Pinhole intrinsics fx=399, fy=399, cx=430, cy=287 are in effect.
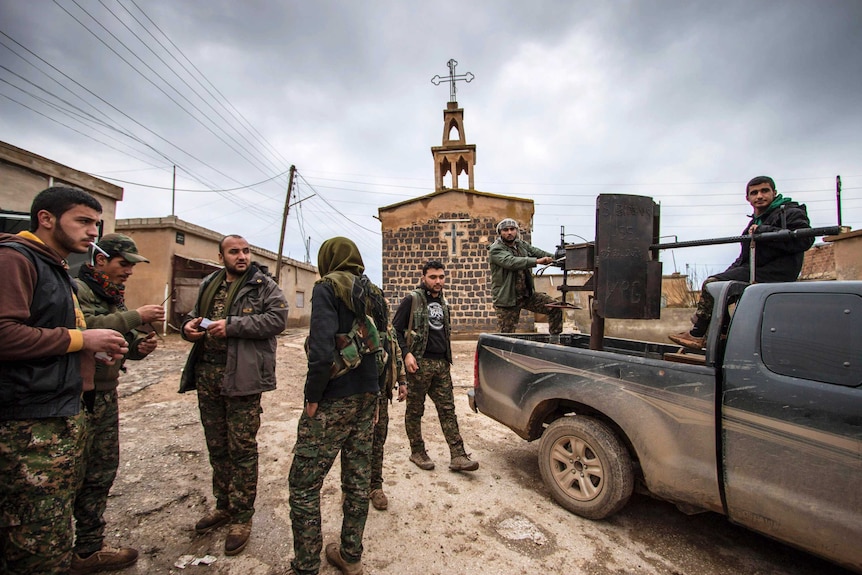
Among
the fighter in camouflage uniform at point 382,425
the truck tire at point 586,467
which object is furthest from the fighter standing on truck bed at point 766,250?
the fighter in camouflage uniform at point 382,425

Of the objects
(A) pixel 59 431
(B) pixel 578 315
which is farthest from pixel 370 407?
(B) pixel 578 315

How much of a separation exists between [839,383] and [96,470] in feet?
13.3

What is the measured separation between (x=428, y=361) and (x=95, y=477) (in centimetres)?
243

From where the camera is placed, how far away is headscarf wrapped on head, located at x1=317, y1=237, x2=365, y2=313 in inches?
90.8

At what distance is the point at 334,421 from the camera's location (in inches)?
88.7

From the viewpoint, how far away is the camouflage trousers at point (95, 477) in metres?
2.28

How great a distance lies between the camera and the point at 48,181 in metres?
7.94

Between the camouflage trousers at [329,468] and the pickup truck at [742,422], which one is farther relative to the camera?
the camouflage trousers at [329,468]

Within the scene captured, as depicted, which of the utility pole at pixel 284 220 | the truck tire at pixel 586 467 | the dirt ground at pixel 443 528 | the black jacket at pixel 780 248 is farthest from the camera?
the utility pole at pixel 284 220

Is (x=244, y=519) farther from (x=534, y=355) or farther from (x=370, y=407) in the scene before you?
(x=534, y=355)

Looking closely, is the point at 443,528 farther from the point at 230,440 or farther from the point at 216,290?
the point at 216,290

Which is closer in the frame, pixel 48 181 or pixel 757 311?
pixel 757 311

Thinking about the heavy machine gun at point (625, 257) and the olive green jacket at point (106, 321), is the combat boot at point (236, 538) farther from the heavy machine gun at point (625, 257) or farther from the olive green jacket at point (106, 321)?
the heavy machine gun at point (625, 257)

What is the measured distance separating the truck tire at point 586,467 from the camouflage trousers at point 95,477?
294 centimetres
